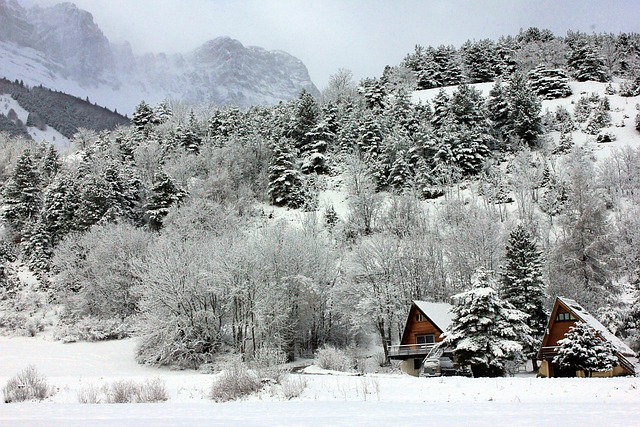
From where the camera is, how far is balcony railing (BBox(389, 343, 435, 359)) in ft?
117

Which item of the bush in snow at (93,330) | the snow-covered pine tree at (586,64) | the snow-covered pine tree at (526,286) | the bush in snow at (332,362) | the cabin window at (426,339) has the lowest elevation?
the bush in snow at (332,362)

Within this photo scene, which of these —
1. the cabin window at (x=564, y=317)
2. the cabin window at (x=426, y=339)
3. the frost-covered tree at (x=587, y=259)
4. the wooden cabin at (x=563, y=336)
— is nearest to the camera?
the wooden cabin at (x=563, y=336)

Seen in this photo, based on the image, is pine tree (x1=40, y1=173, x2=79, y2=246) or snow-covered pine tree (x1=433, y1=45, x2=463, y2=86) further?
snow-covered pine tree (x1=433, y1=45, x2=463, y2=86)

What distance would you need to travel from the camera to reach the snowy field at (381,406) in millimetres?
9703

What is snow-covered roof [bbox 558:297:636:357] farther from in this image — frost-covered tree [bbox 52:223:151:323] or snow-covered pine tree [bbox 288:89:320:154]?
snow-covered pine tree [bbox 288:89:320:154]

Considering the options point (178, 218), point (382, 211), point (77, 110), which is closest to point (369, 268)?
point (382, 211)

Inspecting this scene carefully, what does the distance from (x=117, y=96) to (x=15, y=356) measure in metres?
176

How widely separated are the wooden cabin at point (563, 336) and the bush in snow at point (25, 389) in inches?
985

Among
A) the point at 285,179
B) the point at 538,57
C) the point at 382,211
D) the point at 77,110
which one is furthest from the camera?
the point at 77,110

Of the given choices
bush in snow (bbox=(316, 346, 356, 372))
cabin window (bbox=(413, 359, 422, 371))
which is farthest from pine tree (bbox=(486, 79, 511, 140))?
bush in snow (bbox=(316, 346, 356, 372))

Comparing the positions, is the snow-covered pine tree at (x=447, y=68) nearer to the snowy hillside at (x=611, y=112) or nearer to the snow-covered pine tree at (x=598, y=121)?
the snowy hillside at (x=611, y=112)

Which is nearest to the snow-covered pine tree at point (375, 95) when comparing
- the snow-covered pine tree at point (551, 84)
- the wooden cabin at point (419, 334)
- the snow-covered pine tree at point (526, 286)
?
the snow-covered pine tree at point (551, 84)

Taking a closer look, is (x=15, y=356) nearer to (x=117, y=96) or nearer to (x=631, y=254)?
(x=631, y=254)

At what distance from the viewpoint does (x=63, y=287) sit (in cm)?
4688
